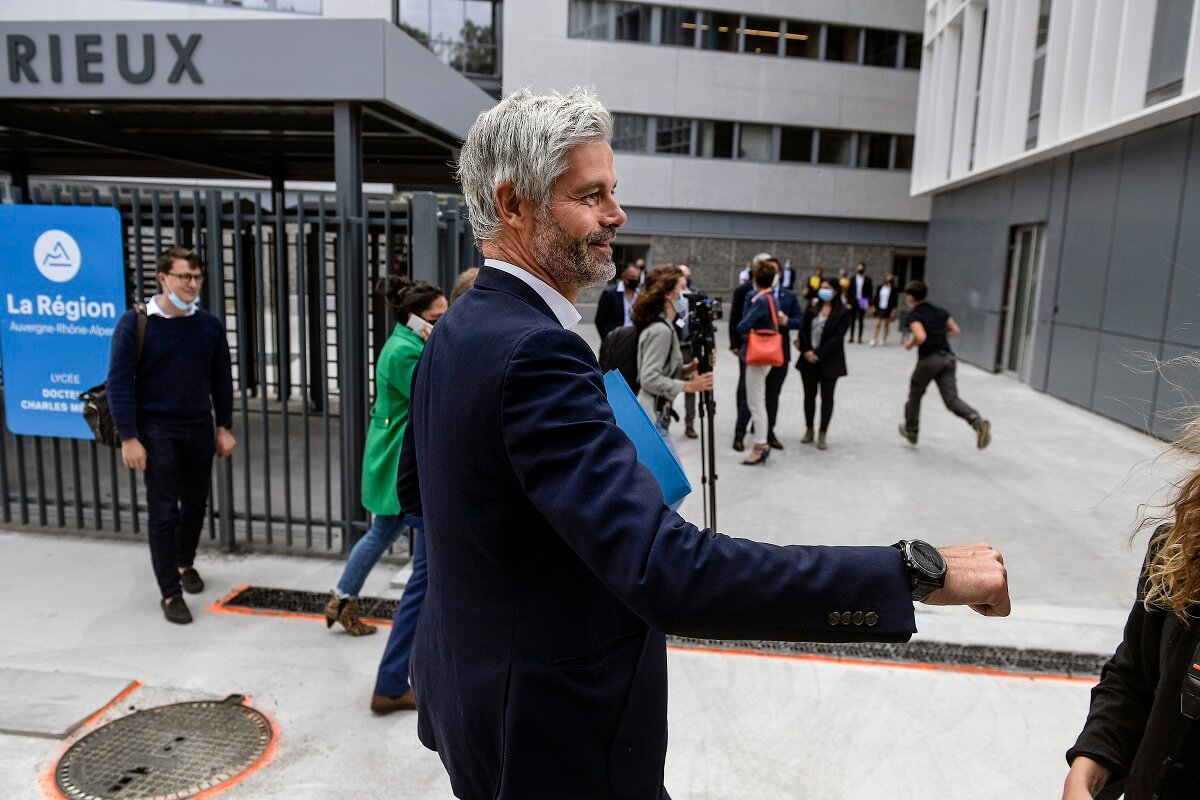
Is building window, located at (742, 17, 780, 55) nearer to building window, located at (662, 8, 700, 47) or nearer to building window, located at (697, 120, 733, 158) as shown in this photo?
building window, located at (662, 8, 700, 47)

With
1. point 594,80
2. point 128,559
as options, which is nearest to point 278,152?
point 128,559

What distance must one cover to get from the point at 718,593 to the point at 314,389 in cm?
1119

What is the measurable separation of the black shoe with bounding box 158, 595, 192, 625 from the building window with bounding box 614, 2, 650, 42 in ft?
84.6

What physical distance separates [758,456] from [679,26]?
22472 mm

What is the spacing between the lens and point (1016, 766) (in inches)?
140

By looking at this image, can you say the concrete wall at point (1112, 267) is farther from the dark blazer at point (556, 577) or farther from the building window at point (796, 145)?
the building window at point (796, 145)

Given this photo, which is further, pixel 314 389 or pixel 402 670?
pixel 314 389

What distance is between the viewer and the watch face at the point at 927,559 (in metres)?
1.31

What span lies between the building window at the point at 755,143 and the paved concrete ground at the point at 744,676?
23189 mm

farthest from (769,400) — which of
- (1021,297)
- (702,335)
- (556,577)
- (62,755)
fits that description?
(1021,297)

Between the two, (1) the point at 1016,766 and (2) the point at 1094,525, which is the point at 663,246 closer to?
(2) the point at 1094,525

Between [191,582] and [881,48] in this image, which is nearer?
[191,582]

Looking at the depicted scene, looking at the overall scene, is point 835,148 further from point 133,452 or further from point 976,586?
point 976,586

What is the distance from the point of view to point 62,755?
3.45 metres
